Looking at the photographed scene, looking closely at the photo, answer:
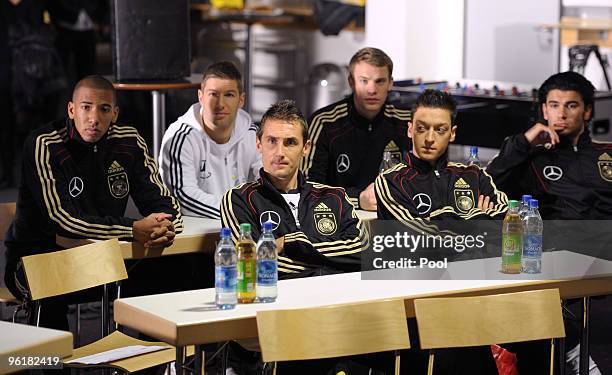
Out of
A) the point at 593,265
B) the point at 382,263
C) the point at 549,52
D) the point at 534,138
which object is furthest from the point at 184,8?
the point at 549,52

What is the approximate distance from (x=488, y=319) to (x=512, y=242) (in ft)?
1.69

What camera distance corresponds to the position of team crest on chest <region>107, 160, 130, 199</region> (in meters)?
4.95

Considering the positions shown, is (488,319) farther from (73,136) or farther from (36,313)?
(73,136)

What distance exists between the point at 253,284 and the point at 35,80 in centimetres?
617

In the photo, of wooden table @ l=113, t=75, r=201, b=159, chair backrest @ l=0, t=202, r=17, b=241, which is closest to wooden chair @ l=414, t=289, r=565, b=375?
chair backrest @ l=0, t=202, r=17, b=241

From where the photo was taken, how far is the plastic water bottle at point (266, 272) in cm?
359

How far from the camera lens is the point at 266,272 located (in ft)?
11.8

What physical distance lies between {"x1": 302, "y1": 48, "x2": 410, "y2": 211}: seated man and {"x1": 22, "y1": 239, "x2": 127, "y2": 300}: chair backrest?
5.11 feet

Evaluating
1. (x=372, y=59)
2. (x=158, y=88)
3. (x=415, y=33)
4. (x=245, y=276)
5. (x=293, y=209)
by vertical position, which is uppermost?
(x=415, y=33)

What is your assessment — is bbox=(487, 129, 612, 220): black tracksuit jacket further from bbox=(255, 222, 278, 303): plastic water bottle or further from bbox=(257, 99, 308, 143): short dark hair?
bbox=(255, 222, 278, 303): plastic water bottle

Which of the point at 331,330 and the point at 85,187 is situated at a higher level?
the point at 85,187

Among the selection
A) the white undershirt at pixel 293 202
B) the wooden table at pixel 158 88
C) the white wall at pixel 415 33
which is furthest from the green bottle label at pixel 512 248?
the white wall at pixel 415 33

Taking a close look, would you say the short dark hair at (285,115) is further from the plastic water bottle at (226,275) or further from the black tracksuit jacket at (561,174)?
the black tracksuit jacket at (561,174)

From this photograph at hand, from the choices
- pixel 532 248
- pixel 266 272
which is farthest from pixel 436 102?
pixel 266 272
